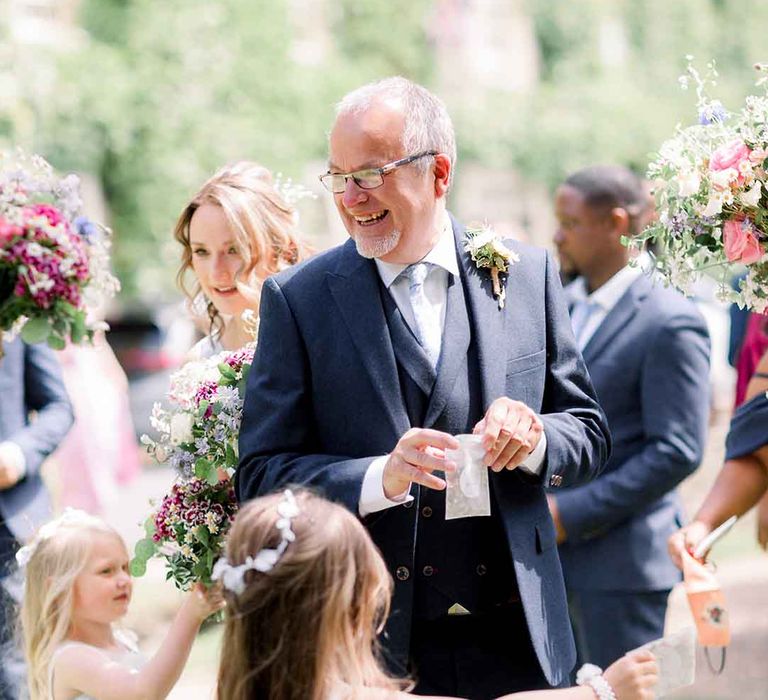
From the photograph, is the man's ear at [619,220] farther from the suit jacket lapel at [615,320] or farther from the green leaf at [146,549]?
the green leaf at [146,549]

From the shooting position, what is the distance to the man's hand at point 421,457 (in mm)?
2949

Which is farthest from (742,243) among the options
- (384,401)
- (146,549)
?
(146,549)

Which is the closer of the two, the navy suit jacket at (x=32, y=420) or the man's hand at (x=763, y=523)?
the man's hand at (x=763, y=523)

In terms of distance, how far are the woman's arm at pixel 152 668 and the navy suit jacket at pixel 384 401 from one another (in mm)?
664

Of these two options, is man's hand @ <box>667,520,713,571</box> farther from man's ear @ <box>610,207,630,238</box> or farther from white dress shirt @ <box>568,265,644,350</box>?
man's ear @ <box>610,207,630,238</box>

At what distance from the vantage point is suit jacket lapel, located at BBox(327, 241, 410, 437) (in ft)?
10.8

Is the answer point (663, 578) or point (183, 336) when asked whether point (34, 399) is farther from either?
point (183, 336)

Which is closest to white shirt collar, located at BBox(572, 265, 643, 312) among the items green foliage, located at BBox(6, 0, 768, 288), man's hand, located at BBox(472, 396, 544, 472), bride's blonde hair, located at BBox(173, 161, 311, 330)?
bride's blonde hair, located at BBox(173, 161, 311, 330)

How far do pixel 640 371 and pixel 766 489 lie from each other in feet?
2.39

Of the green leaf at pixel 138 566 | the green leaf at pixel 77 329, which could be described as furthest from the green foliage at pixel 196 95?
the green leaf at pixel 138 566

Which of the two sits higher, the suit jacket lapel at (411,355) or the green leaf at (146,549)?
the suit jacket lapel at (411,355)

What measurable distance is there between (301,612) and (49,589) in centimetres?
176

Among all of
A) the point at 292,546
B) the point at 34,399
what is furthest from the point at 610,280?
the point at 292,546

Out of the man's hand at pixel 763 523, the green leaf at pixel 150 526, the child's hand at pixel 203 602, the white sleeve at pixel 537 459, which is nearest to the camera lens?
the white sleeve at pixel 537 459
